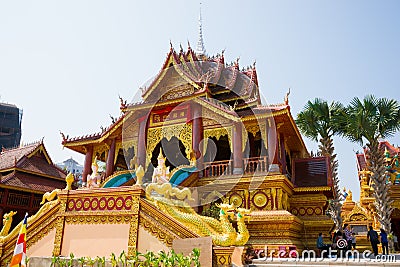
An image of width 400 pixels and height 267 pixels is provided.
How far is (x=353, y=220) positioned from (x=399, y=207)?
3.18 metres

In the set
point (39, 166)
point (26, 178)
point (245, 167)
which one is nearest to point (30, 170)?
point (26, 178)

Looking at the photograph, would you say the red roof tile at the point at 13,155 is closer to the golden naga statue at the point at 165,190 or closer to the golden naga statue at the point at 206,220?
the golden naga statue at the point at 165,190

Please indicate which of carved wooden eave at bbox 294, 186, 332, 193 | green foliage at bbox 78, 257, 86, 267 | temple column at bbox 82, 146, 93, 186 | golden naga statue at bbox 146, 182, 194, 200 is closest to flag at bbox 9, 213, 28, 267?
green foliage at bbox 78, 257, 86, 267

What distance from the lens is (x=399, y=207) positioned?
19.9 metres

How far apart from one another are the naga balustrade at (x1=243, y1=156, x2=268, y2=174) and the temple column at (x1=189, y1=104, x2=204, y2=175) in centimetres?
179

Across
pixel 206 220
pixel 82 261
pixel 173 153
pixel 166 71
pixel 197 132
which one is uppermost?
pixel 166 71

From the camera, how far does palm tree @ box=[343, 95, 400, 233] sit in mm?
16094

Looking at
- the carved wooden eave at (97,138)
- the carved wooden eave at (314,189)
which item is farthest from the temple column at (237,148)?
the carved wooden eave at (97,138)

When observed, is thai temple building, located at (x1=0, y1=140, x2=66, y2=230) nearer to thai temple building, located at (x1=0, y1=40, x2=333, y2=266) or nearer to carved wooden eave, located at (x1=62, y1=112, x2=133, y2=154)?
carved wooden eave, located at (x1=62, y1=112, x2=133, y2=154)

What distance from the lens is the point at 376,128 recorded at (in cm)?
1622

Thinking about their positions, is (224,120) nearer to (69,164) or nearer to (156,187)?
(156,187)

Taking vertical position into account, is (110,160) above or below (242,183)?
above

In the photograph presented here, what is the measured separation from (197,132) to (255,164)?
9.58ft

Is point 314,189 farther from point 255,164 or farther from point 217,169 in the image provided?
point 217,169
